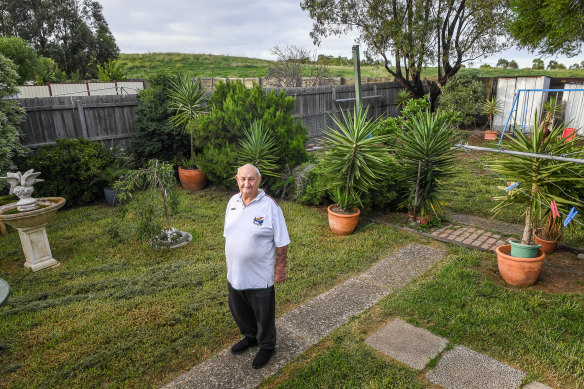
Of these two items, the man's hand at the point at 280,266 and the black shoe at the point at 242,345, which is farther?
the black shoe at the point at 242,345

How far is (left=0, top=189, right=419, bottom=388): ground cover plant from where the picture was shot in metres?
3.14

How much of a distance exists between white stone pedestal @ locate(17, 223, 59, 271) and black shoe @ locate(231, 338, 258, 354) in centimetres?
320

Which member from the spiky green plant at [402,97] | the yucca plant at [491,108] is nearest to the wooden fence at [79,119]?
the spiky green plant at [402,97]

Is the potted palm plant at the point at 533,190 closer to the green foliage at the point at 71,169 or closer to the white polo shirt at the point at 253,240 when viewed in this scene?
the white polo shirt at the point at 253,240

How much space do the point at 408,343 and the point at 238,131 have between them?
219 inches

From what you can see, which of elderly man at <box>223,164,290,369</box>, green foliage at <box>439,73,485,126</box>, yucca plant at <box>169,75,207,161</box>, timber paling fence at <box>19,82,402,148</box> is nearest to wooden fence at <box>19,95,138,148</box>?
timber paling fence at <box>19,82,402,148</box>

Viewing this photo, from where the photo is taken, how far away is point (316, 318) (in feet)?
12.2

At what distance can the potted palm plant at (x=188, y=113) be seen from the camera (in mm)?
8219

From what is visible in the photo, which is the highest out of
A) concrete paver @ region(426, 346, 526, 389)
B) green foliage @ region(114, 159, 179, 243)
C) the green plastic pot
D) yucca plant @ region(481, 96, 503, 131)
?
yucca plant @ region(481, 96, 503, 131)

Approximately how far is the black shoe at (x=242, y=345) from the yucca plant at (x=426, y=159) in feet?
12.5

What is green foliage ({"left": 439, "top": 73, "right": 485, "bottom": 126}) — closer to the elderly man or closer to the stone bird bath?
the elderly man

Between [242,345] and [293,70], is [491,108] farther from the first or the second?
[242,345]

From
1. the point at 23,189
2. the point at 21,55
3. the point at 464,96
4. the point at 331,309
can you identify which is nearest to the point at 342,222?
the point at 331,309

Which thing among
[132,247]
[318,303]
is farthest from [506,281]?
[132,247]
